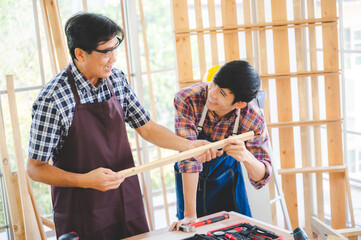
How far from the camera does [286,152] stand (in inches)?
154

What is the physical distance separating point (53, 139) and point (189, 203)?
29.5 inches

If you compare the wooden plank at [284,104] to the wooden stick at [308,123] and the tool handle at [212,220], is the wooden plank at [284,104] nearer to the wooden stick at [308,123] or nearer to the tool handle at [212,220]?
the wooden stick at [308,123]

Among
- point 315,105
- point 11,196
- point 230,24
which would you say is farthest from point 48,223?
point 315,105

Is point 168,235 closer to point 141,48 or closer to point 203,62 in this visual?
point 203,62

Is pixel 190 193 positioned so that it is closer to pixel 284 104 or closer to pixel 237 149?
pixel 237 149

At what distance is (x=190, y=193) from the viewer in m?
2.31

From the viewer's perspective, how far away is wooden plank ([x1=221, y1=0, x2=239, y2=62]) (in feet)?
11.9

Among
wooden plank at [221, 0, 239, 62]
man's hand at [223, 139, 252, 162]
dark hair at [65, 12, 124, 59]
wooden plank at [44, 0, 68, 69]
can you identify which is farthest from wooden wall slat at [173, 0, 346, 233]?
dark hair at [65, 12, 124, 59]

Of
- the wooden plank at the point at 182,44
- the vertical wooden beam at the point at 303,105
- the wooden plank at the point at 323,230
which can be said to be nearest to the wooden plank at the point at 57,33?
the wooden plank at the point at 182,44

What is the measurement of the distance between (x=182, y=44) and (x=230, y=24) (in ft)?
1.37

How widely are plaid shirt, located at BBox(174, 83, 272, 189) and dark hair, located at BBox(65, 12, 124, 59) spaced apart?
58 cm

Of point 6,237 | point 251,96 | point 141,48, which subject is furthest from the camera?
point 141,48

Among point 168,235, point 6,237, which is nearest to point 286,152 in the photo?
point 168,235

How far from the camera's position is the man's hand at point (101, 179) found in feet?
6.30
